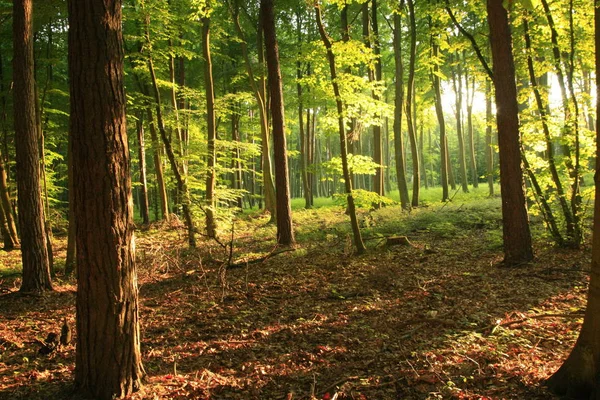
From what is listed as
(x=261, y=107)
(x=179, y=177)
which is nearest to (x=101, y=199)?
(x=179, y=177)

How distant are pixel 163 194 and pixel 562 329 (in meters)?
15.2


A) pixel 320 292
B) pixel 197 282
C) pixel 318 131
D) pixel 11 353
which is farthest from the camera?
pixel 318 131

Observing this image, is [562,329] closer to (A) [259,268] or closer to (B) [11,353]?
(A) [259,268]

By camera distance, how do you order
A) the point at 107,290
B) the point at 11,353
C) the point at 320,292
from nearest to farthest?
the point at 107,290, the point at 11,353, the point at 320,292

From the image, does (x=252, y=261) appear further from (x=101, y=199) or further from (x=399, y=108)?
(x=399, y=108)

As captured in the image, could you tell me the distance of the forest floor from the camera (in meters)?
4.05

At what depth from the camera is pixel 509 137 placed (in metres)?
8.36

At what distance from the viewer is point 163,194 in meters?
16.9

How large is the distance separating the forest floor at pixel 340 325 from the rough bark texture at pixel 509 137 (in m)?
0.57

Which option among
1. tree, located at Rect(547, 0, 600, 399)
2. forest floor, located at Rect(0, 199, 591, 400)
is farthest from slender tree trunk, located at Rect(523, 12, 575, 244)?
tree, located at Rect(547, 0, 600, 399)

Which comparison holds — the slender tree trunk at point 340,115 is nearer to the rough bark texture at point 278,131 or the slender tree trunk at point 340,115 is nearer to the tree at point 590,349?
the rough bark texture at point 278,131

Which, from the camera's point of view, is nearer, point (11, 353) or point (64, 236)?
point (11, 353)

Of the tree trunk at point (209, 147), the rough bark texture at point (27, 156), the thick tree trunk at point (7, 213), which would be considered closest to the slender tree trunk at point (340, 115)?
the tree trunk at point (209, 147)

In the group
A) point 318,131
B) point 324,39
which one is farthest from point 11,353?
point 318,131
